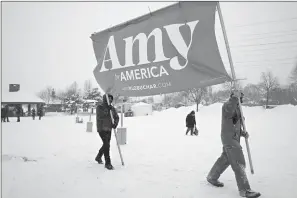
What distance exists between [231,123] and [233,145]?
1.28 ft

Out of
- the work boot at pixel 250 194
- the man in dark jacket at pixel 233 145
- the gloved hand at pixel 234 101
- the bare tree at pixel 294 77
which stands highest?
the bare tree at pixel 294 77

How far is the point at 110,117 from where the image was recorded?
5.40m

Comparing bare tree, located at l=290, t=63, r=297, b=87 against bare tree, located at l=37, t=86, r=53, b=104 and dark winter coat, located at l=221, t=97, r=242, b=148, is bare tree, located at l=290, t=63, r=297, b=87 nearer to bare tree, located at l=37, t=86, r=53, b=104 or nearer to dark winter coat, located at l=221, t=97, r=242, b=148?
dark winter coat, located at l=221, t=97, r=242, b=148

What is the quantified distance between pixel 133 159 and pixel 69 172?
75.6 inches

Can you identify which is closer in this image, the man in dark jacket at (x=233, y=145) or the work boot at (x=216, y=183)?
the man in dark jacket at (x=233, y=145)

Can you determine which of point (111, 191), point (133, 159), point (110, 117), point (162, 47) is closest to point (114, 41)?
point (162, 47)

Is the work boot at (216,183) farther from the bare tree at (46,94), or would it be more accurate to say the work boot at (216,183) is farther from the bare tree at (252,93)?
the bare tree at (46,94)

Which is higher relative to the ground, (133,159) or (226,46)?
(226,46)

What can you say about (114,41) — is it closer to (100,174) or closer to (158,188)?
(100,174)

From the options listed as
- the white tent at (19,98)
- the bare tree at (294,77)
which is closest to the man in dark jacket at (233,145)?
the bare tree at (294,77)

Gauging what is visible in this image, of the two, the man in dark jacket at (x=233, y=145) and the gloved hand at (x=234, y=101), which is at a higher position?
the gloved hand at (x=234, y=101)

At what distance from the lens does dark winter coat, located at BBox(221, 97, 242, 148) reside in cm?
382

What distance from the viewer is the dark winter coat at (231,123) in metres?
3.82

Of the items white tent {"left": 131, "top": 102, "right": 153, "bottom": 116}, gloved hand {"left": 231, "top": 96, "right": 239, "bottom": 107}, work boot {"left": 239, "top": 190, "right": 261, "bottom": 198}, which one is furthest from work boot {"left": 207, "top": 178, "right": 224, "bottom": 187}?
white tent {"left": 131, "top": 102, "right": 153, "bottom": 116}
